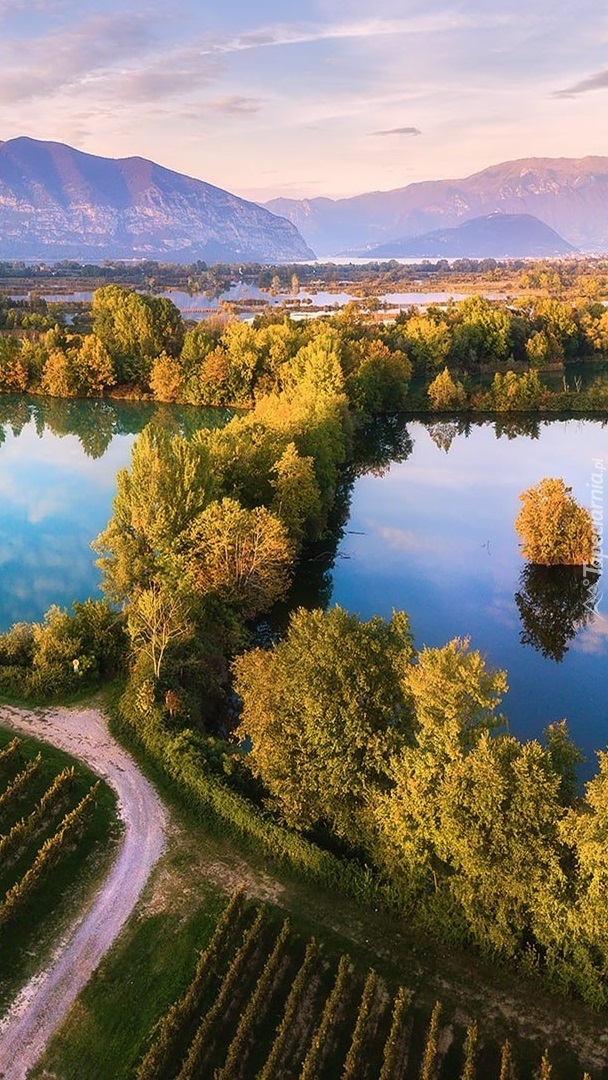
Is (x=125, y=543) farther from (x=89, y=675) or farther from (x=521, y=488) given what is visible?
(x=521, y=488)

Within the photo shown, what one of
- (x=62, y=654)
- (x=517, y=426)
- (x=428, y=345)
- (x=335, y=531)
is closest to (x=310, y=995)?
(x=62, y=654)

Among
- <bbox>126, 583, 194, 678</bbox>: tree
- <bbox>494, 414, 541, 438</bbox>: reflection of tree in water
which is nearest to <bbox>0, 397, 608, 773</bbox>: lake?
<bbox>494, 414, 541, 438</bbox>: reflection of tree in water

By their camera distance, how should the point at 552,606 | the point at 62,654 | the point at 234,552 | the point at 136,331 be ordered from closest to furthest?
the point at 62,654, the point at 234,552, the point at 552,606, the point at 136,331

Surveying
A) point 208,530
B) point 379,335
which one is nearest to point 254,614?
point 208,530

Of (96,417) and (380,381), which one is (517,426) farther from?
(96,417)

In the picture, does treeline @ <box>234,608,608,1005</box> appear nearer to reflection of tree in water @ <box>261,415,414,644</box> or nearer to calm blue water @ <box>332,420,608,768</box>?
calm blue water @ <box>332,420,608,768</box>
